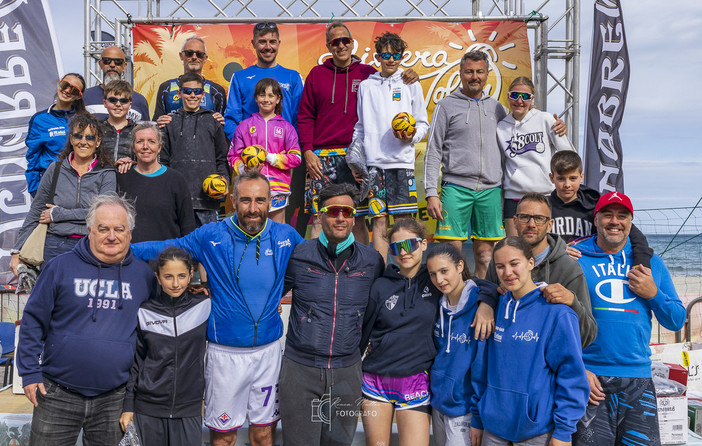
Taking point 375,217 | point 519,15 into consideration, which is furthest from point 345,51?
point 519,15

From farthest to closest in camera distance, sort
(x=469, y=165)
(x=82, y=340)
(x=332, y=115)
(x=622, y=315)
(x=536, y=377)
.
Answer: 1. (x=332, y=115)
2. (x=469, y=165)
3. (x=622, y=315)
4. (x=82, y=340)
5. (x=536, y=377)

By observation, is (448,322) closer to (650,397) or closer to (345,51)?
(650,397)

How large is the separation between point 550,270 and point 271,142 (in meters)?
3.00

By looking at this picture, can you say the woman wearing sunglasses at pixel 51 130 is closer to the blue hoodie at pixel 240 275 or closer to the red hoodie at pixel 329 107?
the red hoodie at pixel 329 107

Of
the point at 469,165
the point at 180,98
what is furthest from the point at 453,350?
the point at 180,98

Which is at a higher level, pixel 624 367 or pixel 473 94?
pixel 473 94

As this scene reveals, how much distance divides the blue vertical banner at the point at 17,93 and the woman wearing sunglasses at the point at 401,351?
5844 mm

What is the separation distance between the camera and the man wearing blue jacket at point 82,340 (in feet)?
10.7

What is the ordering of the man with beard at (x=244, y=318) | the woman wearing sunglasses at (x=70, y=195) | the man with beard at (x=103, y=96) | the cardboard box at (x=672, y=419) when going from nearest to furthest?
the man with beard at (x=244, y=318) < the cardboard box at (x=672, y=419) < the woman wearing sunglasses at (x=70, y=195) < the man with beard at (x=103, y=96)

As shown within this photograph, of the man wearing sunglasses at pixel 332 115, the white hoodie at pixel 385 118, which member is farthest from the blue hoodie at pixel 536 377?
the man wearing sunglasses at pixel 332 115

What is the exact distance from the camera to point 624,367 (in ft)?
11.4

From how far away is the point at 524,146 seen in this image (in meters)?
5.34

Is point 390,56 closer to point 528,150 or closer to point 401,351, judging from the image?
point 528,150

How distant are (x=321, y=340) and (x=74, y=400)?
1.51 m
